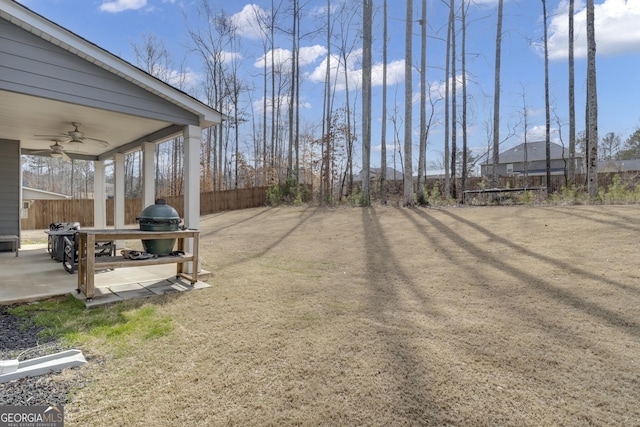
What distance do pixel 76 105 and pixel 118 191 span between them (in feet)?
13.4

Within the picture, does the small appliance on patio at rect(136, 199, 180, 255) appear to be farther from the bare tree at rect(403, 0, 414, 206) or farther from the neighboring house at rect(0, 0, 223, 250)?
the bare tree at rect(403, 0, 414, 206)

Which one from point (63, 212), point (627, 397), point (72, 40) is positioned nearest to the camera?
point (627, 397)

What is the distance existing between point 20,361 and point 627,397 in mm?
3918

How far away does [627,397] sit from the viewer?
6.05ft

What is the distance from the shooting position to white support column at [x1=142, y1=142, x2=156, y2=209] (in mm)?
6066

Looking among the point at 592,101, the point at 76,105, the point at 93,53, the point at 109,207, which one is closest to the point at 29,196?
the point at 109,207

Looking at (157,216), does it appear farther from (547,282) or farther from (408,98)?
(408,98)

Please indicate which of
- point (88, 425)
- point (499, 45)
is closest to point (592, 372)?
point (88, 425)

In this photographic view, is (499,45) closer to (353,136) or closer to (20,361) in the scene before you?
(353,136)

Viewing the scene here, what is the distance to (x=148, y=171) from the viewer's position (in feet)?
20.4

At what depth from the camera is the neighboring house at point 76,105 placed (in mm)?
3381

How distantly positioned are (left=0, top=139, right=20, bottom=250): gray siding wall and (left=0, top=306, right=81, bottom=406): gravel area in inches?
218

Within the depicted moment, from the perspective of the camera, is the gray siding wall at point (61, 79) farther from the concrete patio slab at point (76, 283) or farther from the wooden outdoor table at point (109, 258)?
the concrete patio slab at point (76, 283)

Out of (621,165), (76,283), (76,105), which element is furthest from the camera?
(621,165)
